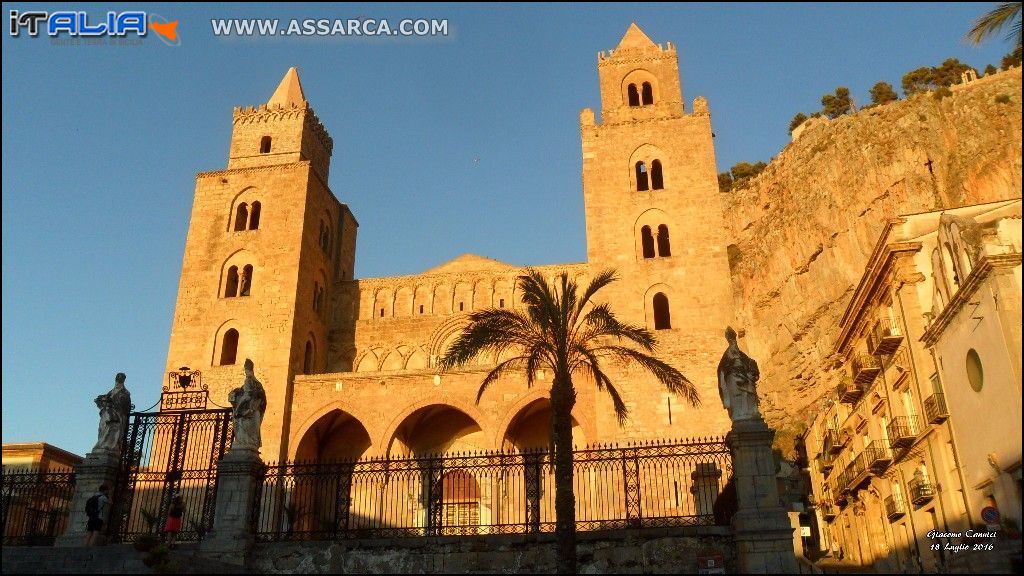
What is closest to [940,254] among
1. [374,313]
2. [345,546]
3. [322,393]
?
[345,546]

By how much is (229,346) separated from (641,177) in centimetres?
1550

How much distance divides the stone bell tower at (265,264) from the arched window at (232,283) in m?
0.04

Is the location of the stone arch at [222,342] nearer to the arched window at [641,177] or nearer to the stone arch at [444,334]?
the stone arch at [444,334]

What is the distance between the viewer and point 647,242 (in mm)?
27797

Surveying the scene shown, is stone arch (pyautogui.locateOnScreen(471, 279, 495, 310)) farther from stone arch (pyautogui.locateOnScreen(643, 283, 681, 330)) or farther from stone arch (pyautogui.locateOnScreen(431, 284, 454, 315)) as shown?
stone arch (pyautogui.locateOnScreen(643, 283, 681, 330))

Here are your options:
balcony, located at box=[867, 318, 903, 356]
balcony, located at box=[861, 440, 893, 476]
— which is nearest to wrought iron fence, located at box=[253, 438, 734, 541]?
balcony, located at box=[861, 440, 893, 476]

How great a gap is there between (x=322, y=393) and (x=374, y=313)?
6.90 metres

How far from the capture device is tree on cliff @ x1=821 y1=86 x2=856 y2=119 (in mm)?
54438

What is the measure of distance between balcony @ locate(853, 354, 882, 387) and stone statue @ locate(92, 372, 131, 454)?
64.3 feet

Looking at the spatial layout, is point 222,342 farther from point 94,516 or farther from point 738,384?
point 738,384

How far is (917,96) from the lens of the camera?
42.4 metres

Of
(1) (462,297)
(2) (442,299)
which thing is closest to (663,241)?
(1) (462,297)

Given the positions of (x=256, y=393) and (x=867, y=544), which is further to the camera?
(x=867, y=544)

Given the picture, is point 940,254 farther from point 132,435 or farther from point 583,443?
point 132,435
